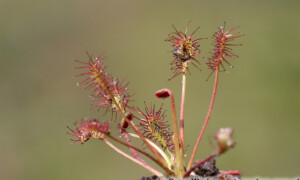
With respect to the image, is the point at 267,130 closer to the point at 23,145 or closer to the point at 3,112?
the point at 23,145

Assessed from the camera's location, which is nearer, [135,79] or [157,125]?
[157,125]

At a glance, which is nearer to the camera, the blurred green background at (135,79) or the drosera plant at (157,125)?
the drosera plant at (157,125)

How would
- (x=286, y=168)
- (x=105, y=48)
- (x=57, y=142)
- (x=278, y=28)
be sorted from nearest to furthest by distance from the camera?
1. (x=286, y=168)
2. (x=57, y=142)
3. (x=278, y=28)
4. (x=105, y=48)

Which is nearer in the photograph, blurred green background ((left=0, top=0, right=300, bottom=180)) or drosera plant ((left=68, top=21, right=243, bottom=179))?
drosera plant ((left=68, top=21, right=243, bottom=179))

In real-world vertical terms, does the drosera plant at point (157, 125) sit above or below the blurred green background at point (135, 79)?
below

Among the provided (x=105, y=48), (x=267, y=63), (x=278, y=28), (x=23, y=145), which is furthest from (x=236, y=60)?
(x=23, y=145)

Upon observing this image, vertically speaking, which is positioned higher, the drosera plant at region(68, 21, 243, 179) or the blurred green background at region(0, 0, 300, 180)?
the blurred green background at region(0, 0, 300, 180)

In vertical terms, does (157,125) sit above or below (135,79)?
below

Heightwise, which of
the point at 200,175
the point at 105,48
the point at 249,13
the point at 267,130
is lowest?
the point at 200,175
